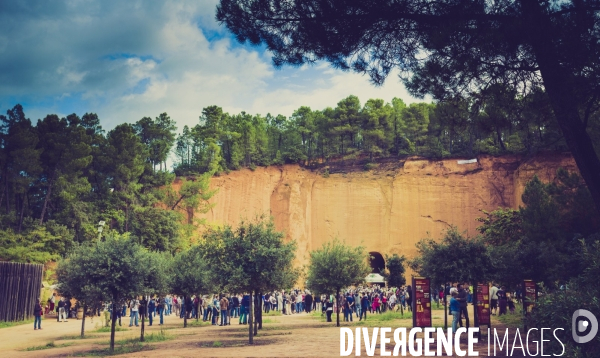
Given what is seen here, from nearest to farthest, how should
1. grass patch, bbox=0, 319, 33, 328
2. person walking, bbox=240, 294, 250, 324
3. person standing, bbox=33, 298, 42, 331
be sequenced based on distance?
person standing, bbox=33, 298, 42, 331, grass patch, bbox=0, 319, 33, 328, person walking, bbox=240, 294, 250, 324

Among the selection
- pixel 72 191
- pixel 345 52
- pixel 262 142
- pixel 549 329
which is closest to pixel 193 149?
pixel 262 142

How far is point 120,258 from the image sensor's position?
17.2m

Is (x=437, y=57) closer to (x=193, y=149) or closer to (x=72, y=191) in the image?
(x=72, y=191)

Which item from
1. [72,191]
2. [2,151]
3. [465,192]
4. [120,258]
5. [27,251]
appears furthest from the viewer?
[465,192]

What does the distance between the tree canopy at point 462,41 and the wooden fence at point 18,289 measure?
25.4 m

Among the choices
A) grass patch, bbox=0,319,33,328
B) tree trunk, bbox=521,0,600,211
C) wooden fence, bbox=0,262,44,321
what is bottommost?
grass patch, bbox=0,319,33,328

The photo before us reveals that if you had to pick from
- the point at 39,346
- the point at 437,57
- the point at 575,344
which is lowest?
the point at 39,346

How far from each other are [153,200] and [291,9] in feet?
151

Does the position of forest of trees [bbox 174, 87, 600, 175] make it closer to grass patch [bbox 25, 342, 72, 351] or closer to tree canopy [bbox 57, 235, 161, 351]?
grass patch [bbox 25, 342, 72, 351]

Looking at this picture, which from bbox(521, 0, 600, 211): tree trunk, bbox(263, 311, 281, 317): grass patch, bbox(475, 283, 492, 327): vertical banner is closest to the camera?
bbox(521, 0, 600, 211): tree trunk

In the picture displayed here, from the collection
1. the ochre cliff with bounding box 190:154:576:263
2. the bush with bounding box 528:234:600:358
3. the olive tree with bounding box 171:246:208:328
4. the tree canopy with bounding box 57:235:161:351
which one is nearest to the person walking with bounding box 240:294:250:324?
the olive tree with bounding box 171:246:208:328

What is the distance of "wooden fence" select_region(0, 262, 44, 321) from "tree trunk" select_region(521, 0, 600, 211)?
30.1m

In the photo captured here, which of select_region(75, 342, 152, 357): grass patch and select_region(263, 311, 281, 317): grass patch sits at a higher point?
select_region(75, 342, 152, 357): grass patch

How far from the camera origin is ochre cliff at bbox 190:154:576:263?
61.3m
